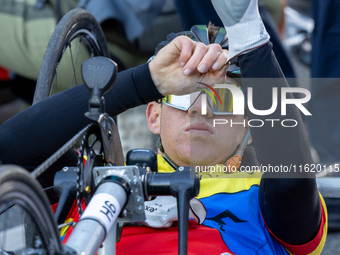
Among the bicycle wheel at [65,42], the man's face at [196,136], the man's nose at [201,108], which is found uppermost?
the bicycle wheel at [65,42]

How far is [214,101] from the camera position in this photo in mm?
1594

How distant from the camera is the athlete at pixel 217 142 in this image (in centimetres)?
126

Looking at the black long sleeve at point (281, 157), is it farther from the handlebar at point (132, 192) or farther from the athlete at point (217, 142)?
the handlebar at point (132, 192)

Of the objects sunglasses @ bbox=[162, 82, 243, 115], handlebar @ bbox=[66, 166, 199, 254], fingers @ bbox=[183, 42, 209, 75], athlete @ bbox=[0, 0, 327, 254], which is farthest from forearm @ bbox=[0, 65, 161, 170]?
handlebar @ bbox=[66, 166, 199, 254]

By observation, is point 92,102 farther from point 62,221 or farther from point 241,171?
point 241,171

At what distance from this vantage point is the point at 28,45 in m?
2.89

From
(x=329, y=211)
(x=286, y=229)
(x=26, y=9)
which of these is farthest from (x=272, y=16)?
(x=286, y=229)

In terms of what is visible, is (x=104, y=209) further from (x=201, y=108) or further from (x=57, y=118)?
(x=201, y=108)

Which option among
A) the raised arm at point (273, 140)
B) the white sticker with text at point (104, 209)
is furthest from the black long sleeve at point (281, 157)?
the white sticker with text at point (104, 209)

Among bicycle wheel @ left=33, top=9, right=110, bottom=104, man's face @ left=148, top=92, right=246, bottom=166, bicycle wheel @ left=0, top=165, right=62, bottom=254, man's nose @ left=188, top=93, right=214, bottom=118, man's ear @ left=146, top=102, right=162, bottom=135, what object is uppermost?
bicycle wheel @ left=33, top=9, right=110, bottom=104

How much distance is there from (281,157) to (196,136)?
0.40 metres

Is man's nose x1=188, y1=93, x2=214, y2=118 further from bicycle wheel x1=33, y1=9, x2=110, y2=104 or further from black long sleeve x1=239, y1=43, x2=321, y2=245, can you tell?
bicycle wheel x1=33, y1=9, x2=110, y2=104

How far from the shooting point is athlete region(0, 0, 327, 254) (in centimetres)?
126

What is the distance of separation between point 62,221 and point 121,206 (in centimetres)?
14
